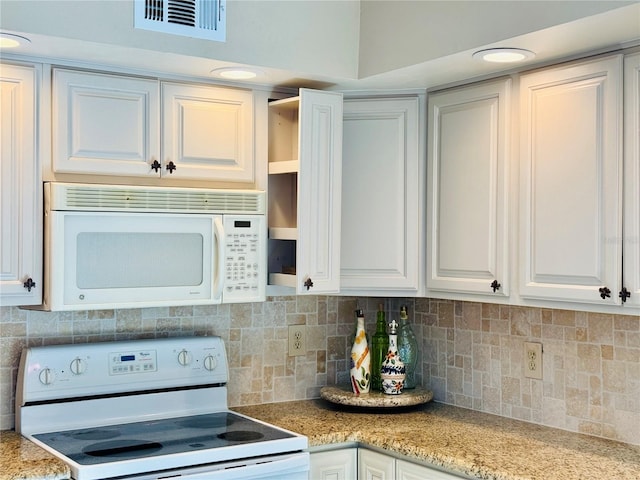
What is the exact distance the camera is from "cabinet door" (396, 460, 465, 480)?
8.22 feet

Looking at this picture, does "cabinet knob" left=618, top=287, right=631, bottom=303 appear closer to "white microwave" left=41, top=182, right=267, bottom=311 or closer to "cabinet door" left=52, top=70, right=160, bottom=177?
"white microwave" left=41, top=182, right=267, bottom=311

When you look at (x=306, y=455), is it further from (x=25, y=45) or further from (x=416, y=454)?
(x=25, y=45)

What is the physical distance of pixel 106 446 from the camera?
99.2 inches

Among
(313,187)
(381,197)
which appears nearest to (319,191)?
(313,187)

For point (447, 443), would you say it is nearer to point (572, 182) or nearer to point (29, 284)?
point (572, 182)

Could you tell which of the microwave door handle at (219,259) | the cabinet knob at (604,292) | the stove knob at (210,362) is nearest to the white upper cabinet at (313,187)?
the microwave door handle at (219,259)

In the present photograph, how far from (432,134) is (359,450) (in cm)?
115

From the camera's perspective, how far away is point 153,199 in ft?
8.87

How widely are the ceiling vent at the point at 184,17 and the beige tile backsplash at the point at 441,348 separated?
Result: 3.34ft

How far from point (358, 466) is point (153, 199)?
3.75 feet

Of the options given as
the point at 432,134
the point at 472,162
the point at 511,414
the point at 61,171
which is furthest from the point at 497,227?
the point at 61,171

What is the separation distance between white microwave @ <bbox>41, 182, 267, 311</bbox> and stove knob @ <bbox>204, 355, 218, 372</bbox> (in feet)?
1.00

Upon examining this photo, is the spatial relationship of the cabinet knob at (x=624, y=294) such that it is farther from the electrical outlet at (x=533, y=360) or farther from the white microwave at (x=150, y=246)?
the white microwave at (x=150, y=246)

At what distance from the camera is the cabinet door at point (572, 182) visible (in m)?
2.37
